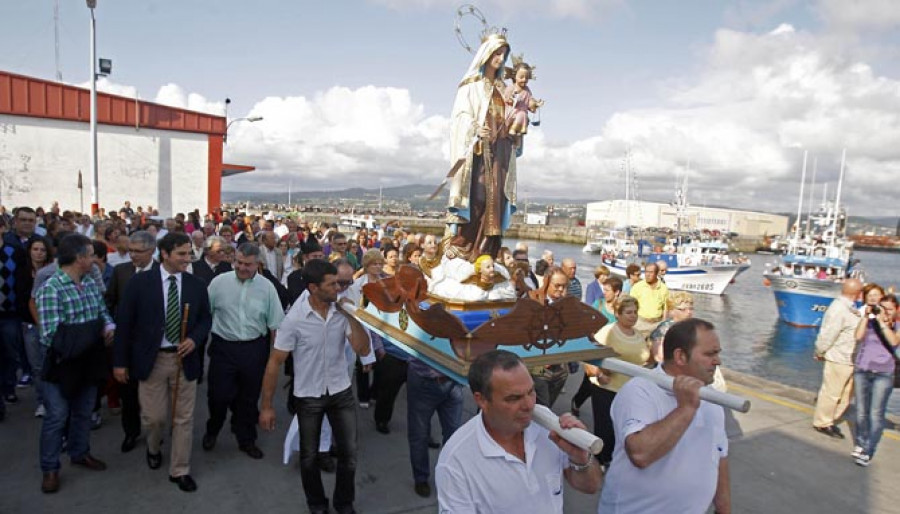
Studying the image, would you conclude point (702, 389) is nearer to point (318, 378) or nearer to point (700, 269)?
point (318, 378)

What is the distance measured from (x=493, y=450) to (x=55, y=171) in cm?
2314

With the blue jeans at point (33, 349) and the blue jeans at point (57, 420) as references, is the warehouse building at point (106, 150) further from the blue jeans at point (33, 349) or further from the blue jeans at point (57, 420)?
the blue jeans at point (57, 420)

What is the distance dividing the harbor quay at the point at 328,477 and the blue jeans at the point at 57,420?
0.80ft

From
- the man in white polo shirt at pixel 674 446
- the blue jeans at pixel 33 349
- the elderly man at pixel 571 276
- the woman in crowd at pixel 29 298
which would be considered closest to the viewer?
the man in white polo shirt at pixel 674 446

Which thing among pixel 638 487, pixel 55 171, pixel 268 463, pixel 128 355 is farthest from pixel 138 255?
pixel 55 171

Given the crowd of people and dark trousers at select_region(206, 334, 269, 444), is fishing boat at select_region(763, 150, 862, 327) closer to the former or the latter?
the crowd of people

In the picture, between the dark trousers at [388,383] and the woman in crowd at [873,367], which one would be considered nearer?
the woman in crowd at [873,367]

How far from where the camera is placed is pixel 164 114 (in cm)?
2106

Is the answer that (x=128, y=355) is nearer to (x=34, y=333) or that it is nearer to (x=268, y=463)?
(x=268, y=463)

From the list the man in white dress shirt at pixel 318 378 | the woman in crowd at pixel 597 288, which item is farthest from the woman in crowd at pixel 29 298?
the woman in crowd at pixel 597 288

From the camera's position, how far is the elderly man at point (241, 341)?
15.2 feet

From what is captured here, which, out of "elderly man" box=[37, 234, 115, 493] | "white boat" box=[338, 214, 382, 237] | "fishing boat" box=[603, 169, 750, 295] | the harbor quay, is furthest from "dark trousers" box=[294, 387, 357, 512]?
"fishing boat" box=[603, 169, 750, 295]

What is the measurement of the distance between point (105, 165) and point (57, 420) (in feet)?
64.3

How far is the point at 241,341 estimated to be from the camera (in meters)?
4.72
